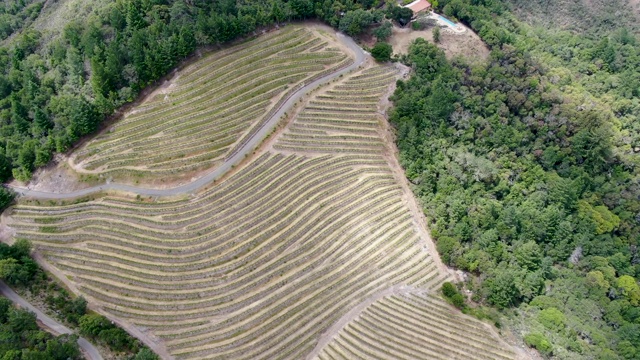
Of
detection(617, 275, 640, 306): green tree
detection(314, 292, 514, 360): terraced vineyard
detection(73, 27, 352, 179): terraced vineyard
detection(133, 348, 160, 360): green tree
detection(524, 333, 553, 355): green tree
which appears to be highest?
detection(73, 27, 352, 179): terraced vineyard

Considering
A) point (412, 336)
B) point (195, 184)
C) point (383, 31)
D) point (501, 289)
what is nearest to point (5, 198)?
point (195, 184)

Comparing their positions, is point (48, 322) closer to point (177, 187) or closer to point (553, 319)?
point (177, 187)

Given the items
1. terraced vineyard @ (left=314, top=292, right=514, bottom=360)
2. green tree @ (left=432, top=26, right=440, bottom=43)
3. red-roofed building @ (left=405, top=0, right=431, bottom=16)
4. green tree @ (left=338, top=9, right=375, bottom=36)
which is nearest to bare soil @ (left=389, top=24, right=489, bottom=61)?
green tree @ (left=432, top=26, right=440, bottom=43)

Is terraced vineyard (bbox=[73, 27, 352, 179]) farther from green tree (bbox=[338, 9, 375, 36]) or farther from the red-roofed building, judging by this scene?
the red-roofed building

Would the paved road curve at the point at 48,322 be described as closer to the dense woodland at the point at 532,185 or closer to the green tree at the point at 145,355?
the green tree at the point at 145,355

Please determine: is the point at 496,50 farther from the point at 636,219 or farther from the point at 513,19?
the point at 636,219
